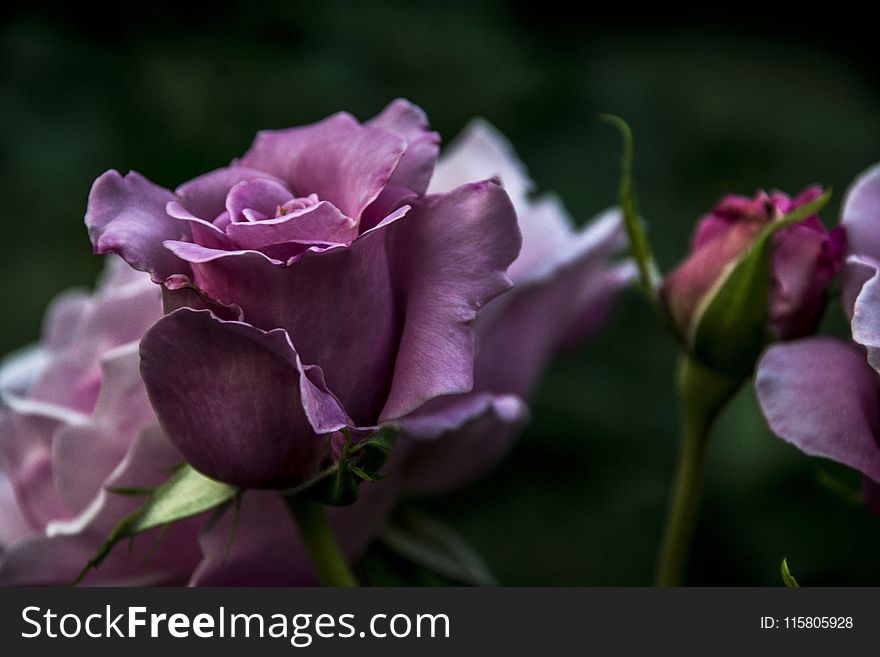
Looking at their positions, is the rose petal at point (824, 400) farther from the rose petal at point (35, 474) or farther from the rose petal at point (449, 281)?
the rose petal at point (35, 474)

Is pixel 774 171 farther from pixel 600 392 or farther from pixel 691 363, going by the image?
pixel 691 363

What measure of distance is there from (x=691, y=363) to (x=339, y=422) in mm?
154

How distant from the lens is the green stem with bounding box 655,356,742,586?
1.19 feet

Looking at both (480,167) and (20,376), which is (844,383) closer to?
(480,167)

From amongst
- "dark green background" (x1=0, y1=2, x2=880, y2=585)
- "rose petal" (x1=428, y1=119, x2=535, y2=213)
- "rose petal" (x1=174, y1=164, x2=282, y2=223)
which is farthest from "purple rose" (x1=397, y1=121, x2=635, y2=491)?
"dark green background" (x1=0, y1=2, x2=880, y2=585)

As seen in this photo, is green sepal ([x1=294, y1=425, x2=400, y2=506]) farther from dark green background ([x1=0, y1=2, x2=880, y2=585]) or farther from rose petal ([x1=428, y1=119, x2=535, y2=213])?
dark green background ([x1=0, y1=2, x2=880, y2=585])

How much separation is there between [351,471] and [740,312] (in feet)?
0.44

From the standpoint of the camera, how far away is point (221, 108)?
0.98m

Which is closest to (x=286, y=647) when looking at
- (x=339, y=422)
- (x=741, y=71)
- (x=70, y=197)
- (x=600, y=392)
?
(x=339, y=422)

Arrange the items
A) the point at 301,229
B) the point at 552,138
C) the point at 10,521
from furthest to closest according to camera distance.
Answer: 1. the point at 552,138
2. the point at 10,521
3. the point at 301,229

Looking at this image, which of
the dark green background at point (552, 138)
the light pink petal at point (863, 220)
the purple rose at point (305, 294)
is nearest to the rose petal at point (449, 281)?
the purple rose at point (305, 294)

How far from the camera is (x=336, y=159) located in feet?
0.94

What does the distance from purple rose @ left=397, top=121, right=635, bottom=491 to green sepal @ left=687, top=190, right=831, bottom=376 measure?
0.20ft

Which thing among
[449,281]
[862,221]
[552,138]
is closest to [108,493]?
[449,281]
